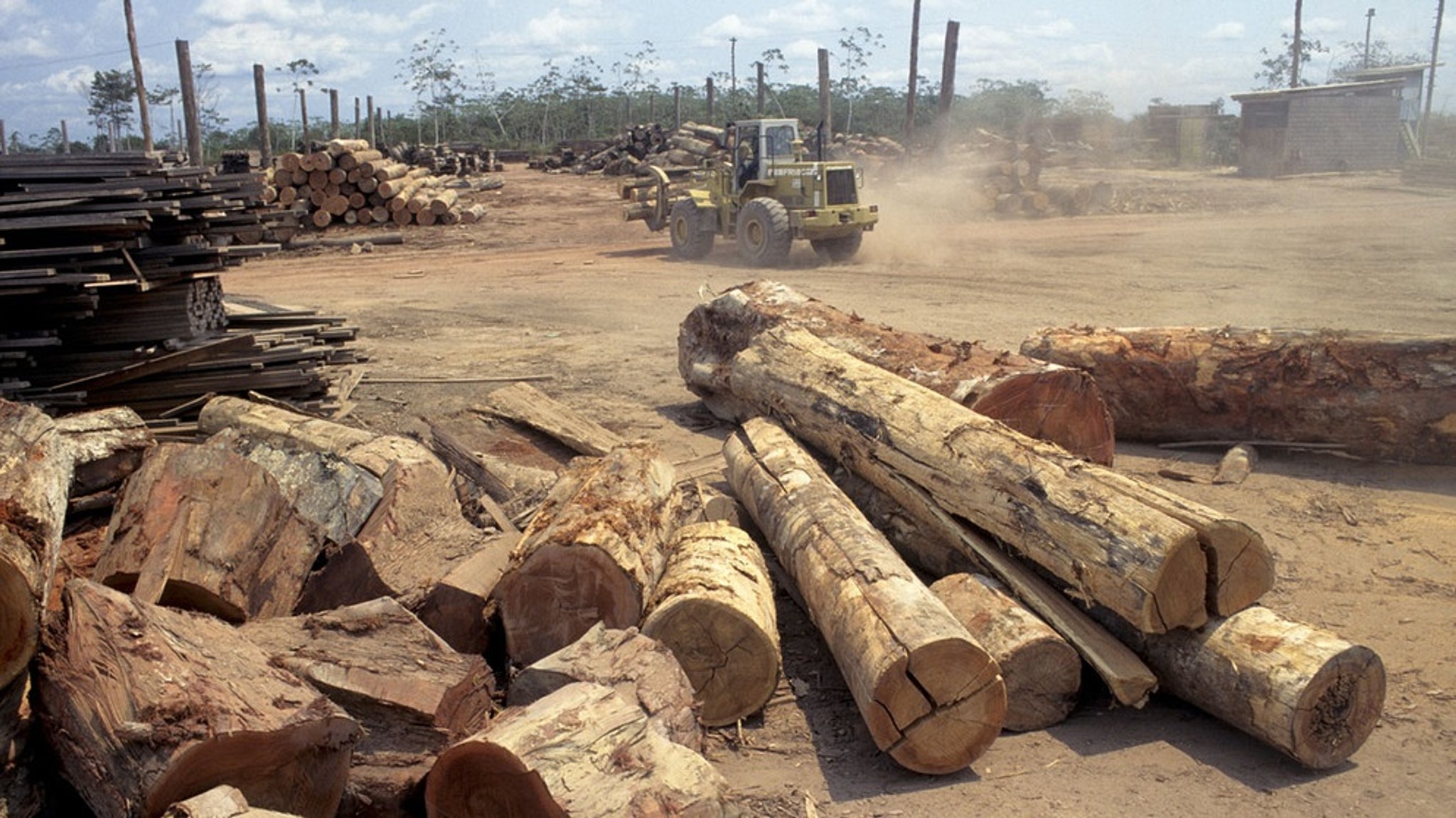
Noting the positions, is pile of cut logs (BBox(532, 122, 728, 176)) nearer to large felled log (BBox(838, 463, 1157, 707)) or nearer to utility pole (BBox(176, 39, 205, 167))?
utility pole (BBox(176, 39, 205, 167))

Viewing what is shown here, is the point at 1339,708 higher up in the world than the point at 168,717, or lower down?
lower down

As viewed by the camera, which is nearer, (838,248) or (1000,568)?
(1000,568)

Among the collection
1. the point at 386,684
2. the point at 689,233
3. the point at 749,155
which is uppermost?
the point at 749,155

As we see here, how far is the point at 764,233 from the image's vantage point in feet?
59.0

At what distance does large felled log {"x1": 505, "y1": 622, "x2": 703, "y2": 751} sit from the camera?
3.97 meters

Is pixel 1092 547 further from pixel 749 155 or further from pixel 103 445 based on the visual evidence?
pixel 749 155

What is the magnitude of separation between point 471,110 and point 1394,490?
52426 mm

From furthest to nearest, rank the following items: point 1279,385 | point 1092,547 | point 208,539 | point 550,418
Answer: point 550,418
point 1279,385
point 1092,547
point 208,539

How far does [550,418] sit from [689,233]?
1155cm

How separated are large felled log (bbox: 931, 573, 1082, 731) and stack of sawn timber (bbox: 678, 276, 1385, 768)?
14 centimetres

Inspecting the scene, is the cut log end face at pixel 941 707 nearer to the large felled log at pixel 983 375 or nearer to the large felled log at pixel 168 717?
the large felled log at pixel 168 717

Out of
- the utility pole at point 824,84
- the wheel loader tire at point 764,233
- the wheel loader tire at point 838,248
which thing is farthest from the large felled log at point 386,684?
the utility pole at point 824,84

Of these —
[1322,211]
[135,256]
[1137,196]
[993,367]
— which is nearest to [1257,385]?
[993,367]

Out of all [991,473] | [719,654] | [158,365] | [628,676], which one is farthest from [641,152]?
[628,676]
